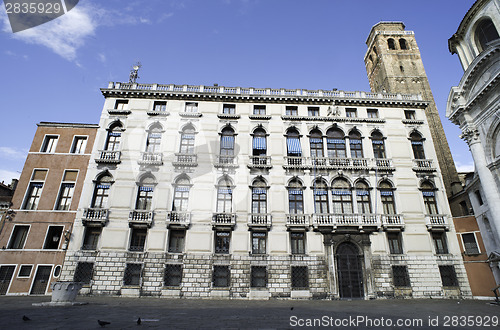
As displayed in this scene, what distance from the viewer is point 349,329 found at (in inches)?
349

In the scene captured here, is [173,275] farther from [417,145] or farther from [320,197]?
[417,145]

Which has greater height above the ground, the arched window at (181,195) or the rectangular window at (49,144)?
the rectangular window at (49,144)

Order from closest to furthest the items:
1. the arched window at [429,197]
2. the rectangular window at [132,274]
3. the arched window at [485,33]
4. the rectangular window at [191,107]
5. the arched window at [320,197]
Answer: the rectangular window at [132,274] < the arched window at [320,197] < the arched window at [485,33] < the arched window at [429,197] < the rectangular window at [191,107]

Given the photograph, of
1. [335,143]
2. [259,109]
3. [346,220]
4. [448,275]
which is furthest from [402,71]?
[448,275]

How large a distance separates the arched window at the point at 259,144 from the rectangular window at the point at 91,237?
45.5 feet

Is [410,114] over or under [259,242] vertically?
over

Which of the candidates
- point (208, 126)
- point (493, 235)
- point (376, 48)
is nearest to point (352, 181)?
point (493, 235)

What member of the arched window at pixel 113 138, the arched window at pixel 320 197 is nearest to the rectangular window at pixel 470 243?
the arched window at pixel 320 197

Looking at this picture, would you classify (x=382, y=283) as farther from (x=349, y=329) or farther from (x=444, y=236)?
(x=349, y=329)

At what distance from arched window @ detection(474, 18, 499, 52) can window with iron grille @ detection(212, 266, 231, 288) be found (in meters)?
28.1

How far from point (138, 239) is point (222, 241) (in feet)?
21.0

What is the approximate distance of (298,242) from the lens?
21000 mm

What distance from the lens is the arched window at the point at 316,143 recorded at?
78.5 ft

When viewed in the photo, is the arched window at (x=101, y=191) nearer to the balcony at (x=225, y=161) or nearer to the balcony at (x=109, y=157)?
the balcony at (x=109, y=157)
